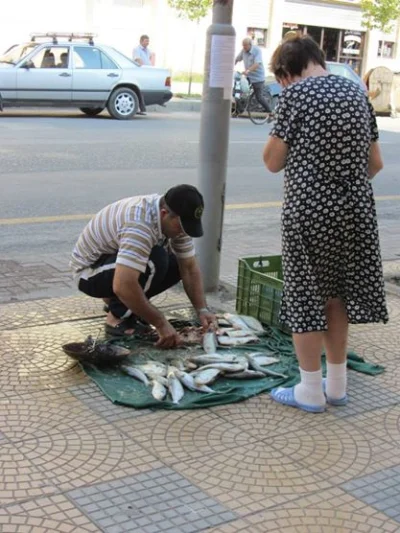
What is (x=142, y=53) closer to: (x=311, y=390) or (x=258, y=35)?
(x=258, y=35)

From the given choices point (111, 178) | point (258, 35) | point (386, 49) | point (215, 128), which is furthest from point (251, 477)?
point (386, 49)

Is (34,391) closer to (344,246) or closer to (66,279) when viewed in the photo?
(344,246)

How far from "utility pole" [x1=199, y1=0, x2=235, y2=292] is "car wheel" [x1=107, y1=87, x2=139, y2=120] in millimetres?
12353

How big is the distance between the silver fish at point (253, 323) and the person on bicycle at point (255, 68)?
15107mm

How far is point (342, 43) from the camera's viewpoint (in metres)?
35.9

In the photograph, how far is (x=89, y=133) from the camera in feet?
47.8

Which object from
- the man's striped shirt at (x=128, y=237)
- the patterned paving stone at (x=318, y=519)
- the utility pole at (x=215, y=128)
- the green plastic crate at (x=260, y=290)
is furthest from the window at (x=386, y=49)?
the patterned paving stone at (x=318, y=519)

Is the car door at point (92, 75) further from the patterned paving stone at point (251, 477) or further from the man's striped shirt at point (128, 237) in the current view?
the patterned paving stone at point (251, 477)

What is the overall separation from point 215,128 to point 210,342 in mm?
1680

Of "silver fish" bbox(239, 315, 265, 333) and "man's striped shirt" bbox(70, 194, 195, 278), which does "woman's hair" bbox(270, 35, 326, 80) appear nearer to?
"man's striped shirt" bbox(70, 194, 195, 278)

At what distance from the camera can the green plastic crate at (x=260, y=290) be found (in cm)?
486

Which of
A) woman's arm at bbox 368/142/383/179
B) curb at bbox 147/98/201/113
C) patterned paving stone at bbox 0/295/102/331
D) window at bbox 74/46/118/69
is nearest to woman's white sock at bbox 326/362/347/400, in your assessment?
woman's arm at bbox 368/142/383/179

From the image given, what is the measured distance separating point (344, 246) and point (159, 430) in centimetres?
118

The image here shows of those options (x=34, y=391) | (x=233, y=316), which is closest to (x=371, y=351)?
(x=233, y=316)
